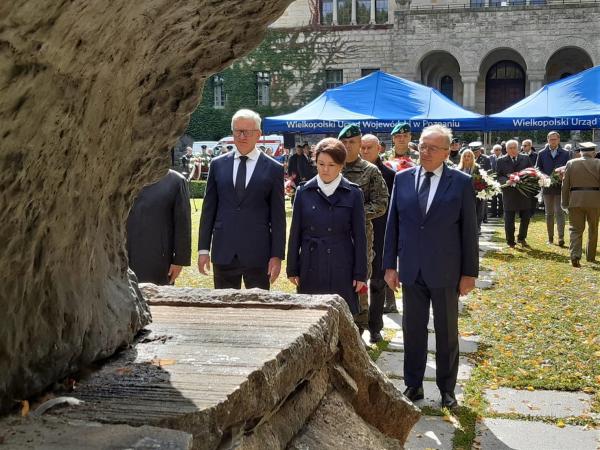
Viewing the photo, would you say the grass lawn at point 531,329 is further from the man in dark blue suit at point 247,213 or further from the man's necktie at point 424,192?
the man in dark blue suit at point 247,213

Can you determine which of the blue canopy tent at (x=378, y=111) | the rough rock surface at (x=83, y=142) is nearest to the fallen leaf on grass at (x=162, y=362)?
the rough rock surface at (x=83, y=142)

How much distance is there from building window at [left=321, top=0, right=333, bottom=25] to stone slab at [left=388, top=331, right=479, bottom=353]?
38.2 meters

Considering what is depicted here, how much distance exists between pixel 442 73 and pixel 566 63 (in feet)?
21.2

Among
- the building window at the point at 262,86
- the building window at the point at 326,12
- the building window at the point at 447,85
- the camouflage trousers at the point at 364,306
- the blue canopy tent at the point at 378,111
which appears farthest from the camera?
the building window at the point at 326,12

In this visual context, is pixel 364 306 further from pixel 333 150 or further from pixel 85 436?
pixel 85 436

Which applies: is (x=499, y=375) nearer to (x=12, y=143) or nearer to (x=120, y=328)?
(x=120, y=328)

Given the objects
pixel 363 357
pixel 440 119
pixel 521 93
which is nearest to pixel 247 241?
pixel 363 357

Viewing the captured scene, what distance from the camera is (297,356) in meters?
2.42

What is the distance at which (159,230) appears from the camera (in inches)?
226

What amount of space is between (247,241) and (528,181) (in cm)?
1015

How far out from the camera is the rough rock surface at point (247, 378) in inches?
76.2

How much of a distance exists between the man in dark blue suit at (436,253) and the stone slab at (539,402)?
389mm

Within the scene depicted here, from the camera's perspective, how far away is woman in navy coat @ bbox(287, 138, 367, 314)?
5.69 meters

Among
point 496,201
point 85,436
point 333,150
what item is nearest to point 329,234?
point 333,150
